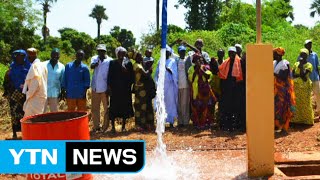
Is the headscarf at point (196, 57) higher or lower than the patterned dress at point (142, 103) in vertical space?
higher

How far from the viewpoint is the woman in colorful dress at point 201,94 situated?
7.71 m

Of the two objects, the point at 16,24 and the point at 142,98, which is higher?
the point at 16,24

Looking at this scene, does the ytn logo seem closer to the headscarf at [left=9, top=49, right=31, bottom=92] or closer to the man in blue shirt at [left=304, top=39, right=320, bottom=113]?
the headscarf at [left=9, top=49, right=31, bottom=92]

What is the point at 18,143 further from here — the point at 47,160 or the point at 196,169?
the point at 196,169

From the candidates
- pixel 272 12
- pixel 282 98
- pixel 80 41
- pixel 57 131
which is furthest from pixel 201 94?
pixel 80 41

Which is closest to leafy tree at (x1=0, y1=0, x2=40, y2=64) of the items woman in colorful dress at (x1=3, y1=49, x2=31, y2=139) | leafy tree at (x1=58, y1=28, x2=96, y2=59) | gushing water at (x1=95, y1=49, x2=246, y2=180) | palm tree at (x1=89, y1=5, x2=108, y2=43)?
leafy tree at (x1=58, y1=28, x2=96, y2=59)

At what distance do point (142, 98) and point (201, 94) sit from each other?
107 cm

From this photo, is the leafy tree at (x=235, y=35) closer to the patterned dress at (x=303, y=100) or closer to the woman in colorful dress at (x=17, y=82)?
the patterned dress at (x=303, y=100)

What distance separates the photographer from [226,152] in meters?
6.27

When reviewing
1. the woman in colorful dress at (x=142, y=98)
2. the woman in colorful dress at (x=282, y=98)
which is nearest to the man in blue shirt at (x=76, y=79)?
the woman in colorful dress at (x=142, y=98)

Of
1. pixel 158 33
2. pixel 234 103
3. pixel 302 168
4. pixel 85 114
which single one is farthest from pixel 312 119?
pixel 158 33

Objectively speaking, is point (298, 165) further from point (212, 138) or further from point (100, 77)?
point (100, 77)

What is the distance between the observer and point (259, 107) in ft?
15.6

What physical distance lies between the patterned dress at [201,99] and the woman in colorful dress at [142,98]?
0.77m
